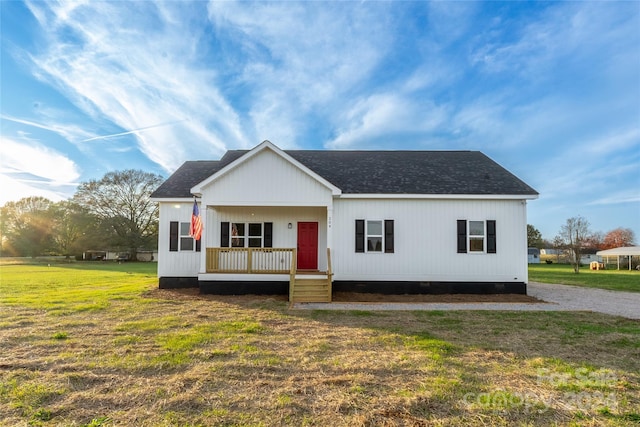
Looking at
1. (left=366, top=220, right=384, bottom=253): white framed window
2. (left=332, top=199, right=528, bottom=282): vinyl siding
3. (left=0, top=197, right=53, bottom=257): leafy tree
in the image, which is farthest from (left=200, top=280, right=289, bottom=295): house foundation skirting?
(left=0, top=197, right=53, bottom=257): leafy tree

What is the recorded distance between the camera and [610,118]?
66.3 ft

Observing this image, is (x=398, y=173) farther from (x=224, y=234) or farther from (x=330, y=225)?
(x=224, y=234)

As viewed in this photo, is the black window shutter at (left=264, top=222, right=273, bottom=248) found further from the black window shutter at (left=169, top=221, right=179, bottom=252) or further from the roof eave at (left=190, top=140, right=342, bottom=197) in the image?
the black window shutter at (left=169, top=221, right=179, bottom=252)

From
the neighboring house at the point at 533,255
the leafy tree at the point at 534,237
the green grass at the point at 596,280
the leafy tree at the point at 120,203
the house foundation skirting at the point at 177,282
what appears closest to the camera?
the house foundation skirting at the point at 177,282

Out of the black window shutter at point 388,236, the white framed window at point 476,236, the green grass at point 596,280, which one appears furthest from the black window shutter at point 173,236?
the green grass at point 596,280

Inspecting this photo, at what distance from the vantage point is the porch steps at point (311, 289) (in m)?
11.1

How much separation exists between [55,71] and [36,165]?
16.6ft

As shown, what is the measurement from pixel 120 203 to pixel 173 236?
34813 millimetres

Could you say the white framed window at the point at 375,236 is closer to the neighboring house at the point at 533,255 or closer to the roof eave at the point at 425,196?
the roof eave at the point at 425,196

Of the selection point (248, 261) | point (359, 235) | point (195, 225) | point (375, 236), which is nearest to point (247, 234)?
point (248, 261)

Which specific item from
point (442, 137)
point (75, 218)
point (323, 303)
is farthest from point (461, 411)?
point (75, 218)

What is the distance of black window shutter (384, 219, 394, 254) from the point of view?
12.9 m

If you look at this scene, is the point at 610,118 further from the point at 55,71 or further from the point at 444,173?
the point at 55,71

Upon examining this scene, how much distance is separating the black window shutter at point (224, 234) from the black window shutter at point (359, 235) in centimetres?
540
